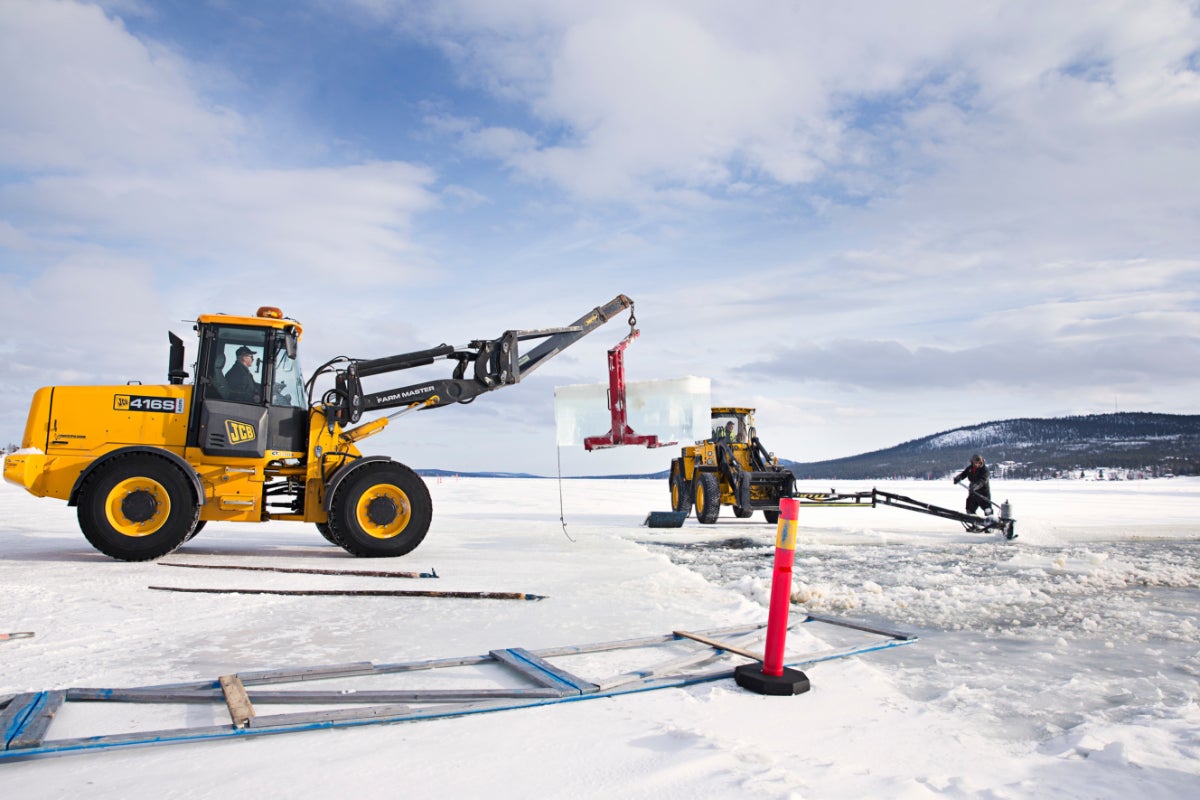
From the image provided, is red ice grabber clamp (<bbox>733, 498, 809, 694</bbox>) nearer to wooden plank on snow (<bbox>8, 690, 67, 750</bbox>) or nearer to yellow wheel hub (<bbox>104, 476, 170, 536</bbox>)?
wooden plank on snow (<bbox>8, 690, 67, 750</bbox>)

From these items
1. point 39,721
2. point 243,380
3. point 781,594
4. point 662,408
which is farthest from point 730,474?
point 39,721

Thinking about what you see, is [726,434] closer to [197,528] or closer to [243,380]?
[243,380]

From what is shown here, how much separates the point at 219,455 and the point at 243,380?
3.11 feet

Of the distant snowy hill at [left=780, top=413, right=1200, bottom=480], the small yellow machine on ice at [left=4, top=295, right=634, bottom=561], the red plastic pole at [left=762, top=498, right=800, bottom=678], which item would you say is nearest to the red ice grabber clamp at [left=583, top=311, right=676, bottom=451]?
the small yellow machine on ice at [left=4, top=295, right=634, bottom=561]

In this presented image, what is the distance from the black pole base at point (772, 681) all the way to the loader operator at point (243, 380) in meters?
7.78

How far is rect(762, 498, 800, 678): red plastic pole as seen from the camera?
410 cm

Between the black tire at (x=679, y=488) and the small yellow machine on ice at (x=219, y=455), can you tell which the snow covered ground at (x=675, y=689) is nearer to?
the small yellow machine on ice at (x=219, y=455)

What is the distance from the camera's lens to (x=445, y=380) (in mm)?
11234

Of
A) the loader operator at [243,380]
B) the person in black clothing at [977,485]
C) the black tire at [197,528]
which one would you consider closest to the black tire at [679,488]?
the person in black clothing at [977,485]

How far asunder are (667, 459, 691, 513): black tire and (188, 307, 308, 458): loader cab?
1002cm

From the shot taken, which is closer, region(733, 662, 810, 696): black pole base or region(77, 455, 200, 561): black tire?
region(733, 662, 810, 696): black pole base

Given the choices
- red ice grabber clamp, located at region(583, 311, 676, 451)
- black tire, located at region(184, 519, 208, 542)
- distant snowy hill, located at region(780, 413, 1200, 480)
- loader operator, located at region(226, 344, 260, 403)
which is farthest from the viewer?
distant snowy hill, located at region(780, 413, 1200, 480)

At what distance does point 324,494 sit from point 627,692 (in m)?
7.19

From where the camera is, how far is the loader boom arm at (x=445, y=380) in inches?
424
